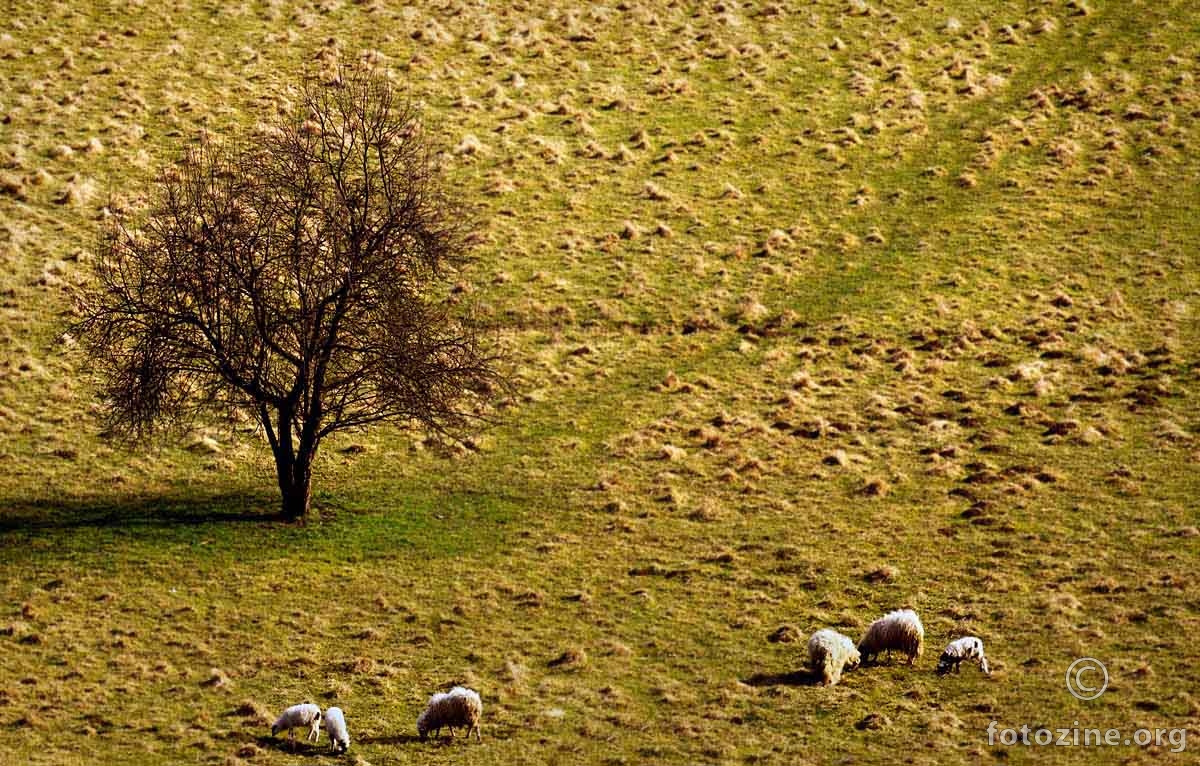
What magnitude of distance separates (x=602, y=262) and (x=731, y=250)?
5.08m

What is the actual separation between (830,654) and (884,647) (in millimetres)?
1515

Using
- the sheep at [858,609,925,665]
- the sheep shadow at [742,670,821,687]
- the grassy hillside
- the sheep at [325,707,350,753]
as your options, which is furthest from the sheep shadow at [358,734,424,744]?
the sheep at [858,609,925,665]

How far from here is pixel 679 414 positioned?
4097cm

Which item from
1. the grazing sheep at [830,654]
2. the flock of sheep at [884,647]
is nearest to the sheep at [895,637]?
the flock of sheep at [884,647]

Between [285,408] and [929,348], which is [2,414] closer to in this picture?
[285,408]

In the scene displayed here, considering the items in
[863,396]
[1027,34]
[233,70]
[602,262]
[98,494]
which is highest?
[1027,34]

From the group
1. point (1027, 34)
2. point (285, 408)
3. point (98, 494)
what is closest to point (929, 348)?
point (285, 408)

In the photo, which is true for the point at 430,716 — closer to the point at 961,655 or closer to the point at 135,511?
the point at 961,655

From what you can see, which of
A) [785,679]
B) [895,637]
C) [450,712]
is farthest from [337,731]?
[895,637]

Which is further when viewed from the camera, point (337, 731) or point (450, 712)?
point (450, 712)

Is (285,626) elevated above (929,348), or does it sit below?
below

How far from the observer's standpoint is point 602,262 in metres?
49.8

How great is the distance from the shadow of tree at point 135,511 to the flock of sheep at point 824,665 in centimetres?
1055
